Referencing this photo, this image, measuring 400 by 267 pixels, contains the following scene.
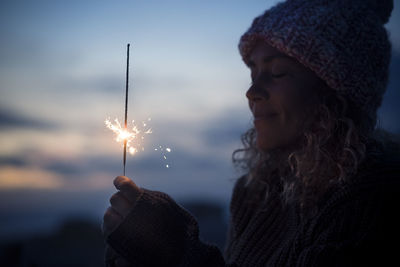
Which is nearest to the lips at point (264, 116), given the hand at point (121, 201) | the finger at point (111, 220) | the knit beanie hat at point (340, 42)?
the knit beanie hat at point (340, 42)

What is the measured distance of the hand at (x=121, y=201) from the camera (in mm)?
1842

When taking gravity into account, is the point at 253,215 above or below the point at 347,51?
below

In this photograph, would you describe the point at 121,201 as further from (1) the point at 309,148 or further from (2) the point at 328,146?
(2) the point at 328,146

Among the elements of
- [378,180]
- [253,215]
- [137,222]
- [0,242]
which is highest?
[378,180]

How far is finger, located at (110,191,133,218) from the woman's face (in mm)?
972

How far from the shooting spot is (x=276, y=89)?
200 cm

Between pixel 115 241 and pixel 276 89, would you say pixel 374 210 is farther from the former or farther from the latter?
pixel 115 241

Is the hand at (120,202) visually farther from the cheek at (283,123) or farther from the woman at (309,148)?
the cheek at (283,123)

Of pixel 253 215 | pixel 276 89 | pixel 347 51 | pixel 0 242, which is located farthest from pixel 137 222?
pixel 0 242

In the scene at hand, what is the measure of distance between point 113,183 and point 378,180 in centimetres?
154

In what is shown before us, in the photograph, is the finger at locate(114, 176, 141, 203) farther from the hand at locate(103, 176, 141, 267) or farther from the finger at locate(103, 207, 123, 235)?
the finger at locate(103, 207, 123, 235)

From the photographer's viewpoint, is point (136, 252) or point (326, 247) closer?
point (326, 247)

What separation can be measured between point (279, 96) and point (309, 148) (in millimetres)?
400

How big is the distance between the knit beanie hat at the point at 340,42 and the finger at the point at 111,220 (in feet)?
4.83
